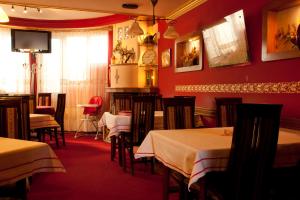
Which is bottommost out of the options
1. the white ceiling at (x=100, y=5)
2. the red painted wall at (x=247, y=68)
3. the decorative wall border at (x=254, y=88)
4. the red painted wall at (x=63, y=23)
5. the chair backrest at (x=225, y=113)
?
the chair backrest at (x=225, y=113)

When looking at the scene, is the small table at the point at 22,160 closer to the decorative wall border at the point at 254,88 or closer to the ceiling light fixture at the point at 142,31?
the decorative wall border at the point at 254,88

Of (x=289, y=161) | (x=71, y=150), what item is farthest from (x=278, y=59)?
(x=71, y=150)

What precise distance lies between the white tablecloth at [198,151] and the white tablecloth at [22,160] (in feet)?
2.63

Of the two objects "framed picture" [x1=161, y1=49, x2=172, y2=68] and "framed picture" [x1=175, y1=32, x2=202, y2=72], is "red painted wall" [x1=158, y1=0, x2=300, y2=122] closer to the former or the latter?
"framed picture" [x1=175, y1=32, x2=202, y2=72]

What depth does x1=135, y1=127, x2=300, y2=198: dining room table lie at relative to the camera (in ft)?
6.26

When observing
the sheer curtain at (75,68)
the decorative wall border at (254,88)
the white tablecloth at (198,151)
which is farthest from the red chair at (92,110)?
the white tablecloth at (198,151)

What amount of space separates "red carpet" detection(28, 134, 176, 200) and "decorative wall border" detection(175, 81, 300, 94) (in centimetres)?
156

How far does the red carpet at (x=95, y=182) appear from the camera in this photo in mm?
3350

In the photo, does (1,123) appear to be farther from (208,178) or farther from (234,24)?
(234,24)

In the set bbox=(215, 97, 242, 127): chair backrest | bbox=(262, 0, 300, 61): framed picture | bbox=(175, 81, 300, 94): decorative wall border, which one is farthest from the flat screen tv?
bbox=(262, 0, 300, 61): framed picture

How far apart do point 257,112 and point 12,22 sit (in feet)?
26.1

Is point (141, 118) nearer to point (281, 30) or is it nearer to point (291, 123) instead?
point (291, 123)

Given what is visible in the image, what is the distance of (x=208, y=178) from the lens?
2074 mm

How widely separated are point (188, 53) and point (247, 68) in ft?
5.81
